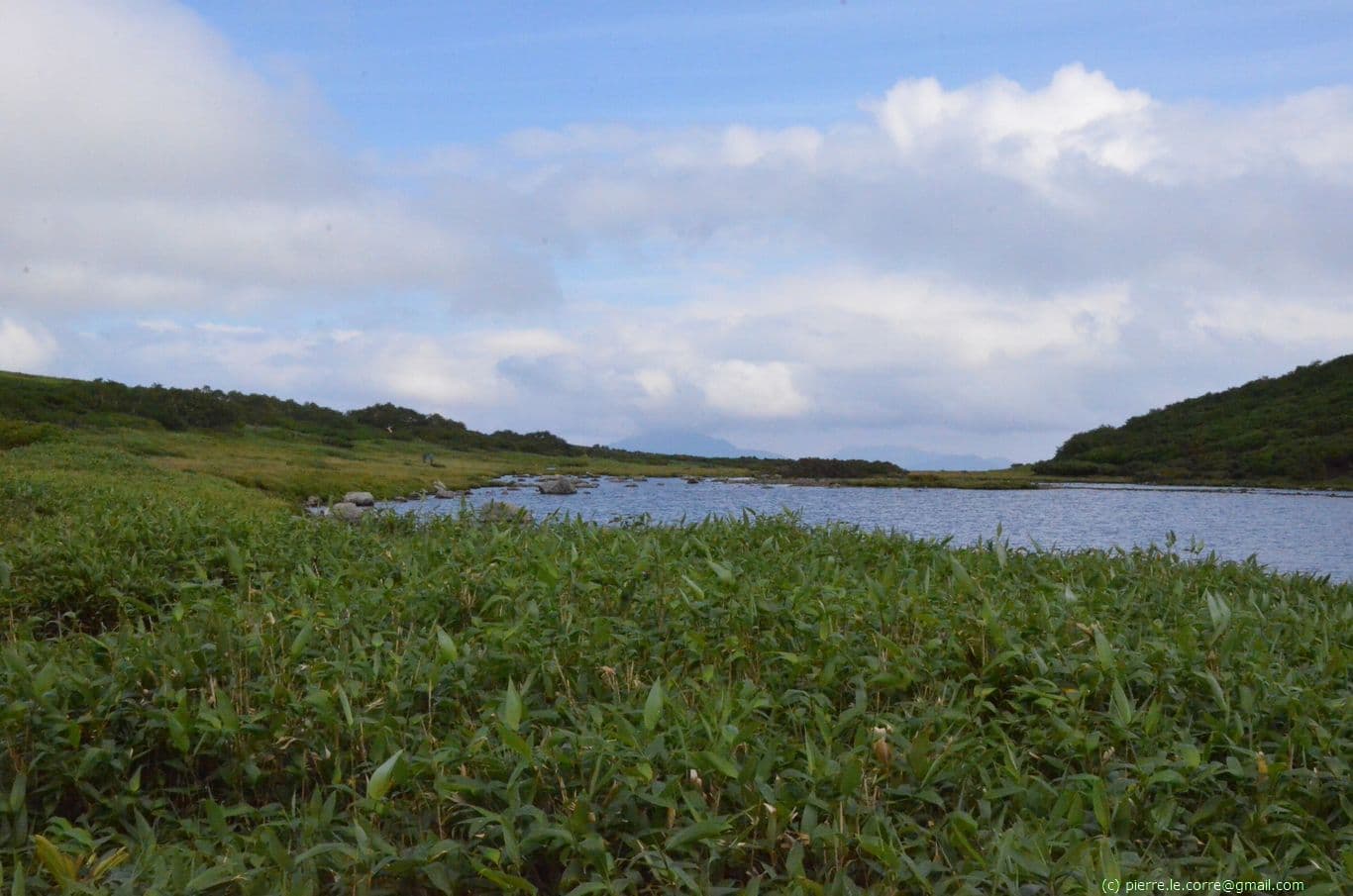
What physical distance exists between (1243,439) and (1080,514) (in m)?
59.0

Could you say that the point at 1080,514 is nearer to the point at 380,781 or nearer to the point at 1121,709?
the point at 1121,709

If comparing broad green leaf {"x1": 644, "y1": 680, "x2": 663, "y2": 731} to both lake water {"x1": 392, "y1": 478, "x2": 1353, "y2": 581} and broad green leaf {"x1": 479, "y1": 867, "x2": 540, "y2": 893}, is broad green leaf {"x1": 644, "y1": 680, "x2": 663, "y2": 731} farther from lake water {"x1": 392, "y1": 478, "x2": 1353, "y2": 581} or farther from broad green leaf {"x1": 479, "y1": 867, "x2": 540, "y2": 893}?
lake water {"x1": 392, "y1": 478, "x2": 1353, "y2": 581}

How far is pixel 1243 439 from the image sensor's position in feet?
284

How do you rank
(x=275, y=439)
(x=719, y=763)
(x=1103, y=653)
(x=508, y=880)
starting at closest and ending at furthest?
(x=508, y=880)
(x=719, y=763)
(x=1103, y=653)
(x=275, y=439)

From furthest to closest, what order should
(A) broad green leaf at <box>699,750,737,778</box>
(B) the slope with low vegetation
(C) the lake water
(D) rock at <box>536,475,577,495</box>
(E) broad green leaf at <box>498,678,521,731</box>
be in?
(D) rock at <box>536,475,577,495</box>, (B) the slope with low vegetation, (C) the lake water, (E) broad green leaf at <box>498,678,521,731</box>, (A) broad green leaf at <box>699,750,737,778</box>

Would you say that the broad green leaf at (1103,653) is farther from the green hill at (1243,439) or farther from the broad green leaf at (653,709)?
the green hill at (1243,439)

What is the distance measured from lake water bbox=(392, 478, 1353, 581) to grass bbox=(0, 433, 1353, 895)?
517 cm

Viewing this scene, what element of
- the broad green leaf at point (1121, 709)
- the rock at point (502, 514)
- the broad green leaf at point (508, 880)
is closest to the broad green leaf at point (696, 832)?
the broad green leaf at point (508, 880)

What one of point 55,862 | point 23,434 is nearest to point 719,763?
point 55,862

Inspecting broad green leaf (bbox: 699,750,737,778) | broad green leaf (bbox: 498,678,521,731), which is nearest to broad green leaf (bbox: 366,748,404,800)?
broad green leaf (bbox: 498,678,521,731)

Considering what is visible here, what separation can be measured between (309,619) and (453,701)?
1670 millimetres

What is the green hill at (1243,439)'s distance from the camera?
7231 centimetres

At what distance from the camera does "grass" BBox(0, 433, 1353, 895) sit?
3945mm

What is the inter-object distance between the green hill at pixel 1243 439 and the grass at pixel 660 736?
71.0 m
